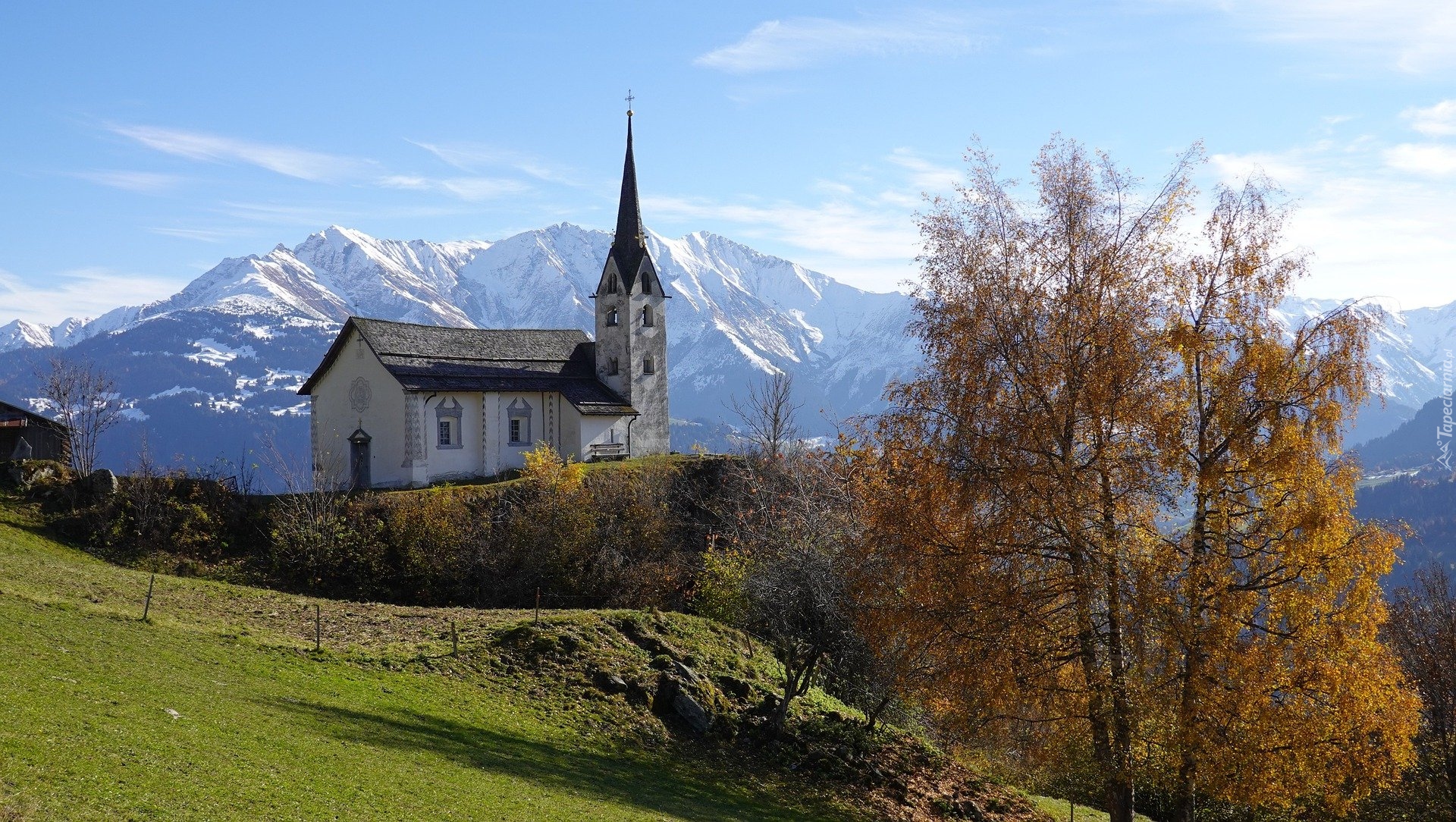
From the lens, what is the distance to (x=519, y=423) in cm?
5312

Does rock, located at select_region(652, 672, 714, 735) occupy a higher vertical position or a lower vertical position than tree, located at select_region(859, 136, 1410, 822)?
lower

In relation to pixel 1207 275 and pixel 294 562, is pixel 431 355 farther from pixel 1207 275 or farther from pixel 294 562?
pixel 1207 275

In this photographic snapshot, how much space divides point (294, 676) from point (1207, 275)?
1927cm

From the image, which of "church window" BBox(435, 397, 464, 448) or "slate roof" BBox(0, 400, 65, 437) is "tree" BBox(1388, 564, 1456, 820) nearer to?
"church window" BBox(435, 397, 464, 448)

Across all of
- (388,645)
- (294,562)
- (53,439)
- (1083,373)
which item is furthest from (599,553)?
(53,439)

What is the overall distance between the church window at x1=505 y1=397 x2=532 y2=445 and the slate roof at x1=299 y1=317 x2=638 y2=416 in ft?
2.86

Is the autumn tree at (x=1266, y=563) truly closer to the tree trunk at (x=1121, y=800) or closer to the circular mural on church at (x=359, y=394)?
the tree trunk at (x=1121, y=800)

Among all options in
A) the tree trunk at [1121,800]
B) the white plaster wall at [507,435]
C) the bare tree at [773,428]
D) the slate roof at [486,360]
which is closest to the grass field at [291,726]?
the tree trunk at [1121,800]

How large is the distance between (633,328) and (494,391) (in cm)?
991

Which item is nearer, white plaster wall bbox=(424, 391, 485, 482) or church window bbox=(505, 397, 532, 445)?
white plaster wall bbox=(424, 391, 485, 482)

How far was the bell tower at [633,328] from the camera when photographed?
189 ft

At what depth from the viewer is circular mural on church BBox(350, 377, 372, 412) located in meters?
50.2

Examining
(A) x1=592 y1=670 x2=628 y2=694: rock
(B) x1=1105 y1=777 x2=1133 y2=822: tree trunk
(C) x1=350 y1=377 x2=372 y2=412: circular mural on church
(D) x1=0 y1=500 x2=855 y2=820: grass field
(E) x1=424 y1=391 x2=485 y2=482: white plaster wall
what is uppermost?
(C) x1=350 y1=377 x2=372 y2=412: circular mural on church

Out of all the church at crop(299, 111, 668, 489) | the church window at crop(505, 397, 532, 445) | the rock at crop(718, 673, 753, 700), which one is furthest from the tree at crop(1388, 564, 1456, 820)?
the church window at crop(505, 397, 532, 445)
